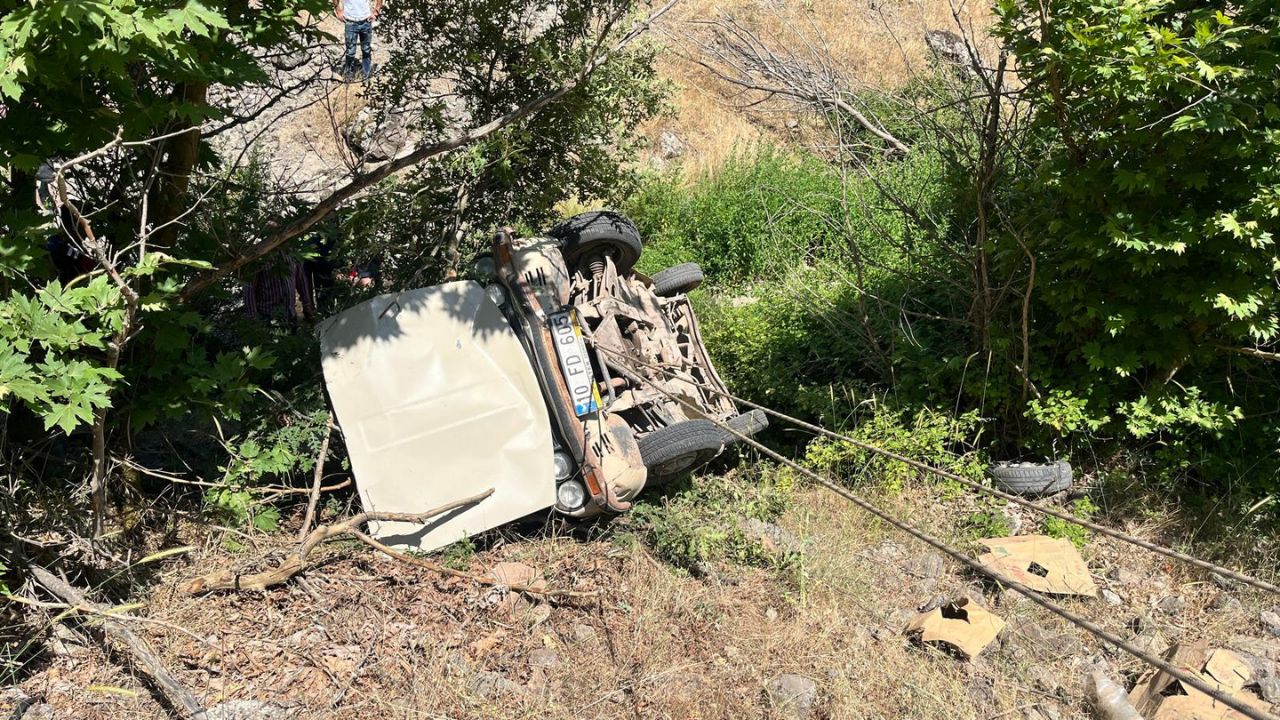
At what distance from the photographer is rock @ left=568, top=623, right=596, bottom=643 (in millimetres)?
4531

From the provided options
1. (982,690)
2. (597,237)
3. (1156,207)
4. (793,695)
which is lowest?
(982,690)

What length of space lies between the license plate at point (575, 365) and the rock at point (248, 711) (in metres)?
2.06

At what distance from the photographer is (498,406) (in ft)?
16.6

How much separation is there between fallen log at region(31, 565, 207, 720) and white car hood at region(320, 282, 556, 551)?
1152mm

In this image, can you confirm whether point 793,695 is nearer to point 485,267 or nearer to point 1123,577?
point 1123,577

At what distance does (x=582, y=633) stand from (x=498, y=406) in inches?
50.4

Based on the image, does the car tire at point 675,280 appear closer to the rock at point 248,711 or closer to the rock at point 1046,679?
the rock at point 1046,679

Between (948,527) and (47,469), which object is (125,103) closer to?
(47,469)

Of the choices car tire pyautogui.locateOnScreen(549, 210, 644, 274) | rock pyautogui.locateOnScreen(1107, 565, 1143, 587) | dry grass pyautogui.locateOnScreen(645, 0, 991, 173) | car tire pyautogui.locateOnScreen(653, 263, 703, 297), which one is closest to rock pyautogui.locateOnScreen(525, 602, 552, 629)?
car tire pyautogui.locateOnScreen(549, 210, 644, 274)

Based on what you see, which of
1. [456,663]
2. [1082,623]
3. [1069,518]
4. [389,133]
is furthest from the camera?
[389,133]

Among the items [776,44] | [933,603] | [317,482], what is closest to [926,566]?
[933,603]

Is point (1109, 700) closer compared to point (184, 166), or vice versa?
point (1109, 700)

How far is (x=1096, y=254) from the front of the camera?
5223mm

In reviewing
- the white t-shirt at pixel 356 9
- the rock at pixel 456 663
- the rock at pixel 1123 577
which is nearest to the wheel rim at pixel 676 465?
the rock at pixel 456 663
